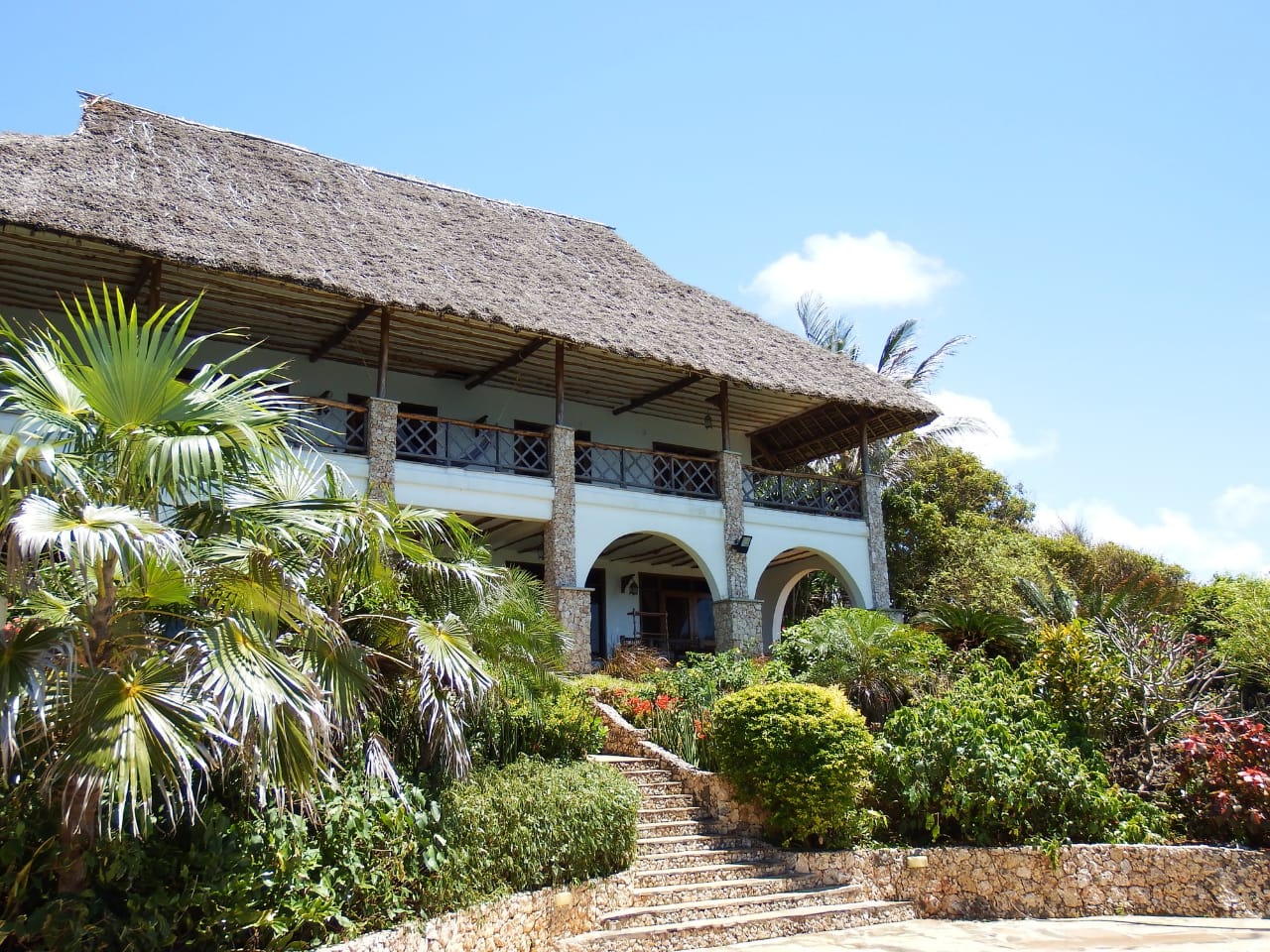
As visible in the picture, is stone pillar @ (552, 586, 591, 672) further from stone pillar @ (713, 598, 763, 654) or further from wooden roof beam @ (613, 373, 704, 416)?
wooden roof beam @ (613, 373, 704, 416)

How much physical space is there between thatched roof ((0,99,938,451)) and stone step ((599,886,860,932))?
7819mm

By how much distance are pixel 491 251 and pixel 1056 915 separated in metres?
11.8

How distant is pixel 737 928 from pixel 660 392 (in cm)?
1056

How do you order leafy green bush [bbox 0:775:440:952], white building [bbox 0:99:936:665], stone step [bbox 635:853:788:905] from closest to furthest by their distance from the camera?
leafy green bush [bbox 0:775:440:952]
stone step [bbox 635:853:788:905]
white building [bbox 0:99:936:665]

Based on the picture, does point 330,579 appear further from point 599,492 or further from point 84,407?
point 599,492

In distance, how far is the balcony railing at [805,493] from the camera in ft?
57.2

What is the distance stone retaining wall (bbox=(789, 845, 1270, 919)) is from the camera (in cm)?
909

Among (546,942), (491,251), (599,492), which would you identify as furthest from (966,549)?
(546,942)

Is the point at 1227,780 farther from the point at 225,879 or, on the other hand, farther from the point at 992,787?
the point at 225,879

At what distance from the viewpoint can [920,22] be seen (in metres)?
8.57

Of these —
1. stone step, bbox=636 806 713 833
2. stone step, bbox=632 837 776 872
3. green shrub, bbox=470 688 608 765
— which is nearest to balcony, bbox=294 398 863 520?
green shrub, bbox=470 688 608 765

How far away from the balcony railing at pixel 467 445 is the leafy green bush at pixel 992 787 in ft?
22.7

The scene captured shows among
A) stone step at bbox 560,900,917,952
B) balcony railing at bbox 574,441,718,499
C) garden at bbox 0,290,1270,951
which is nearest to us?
garden at bbox 0,290,1270,951

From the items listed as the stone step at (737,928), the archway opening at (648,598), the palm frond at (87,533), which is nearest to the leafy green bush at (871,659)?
the stone step at (737,928)
